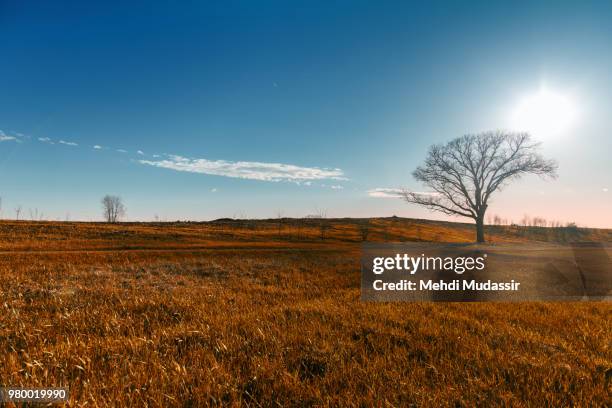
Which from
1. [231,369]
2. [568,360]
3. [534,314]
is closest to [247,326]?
[231,369]

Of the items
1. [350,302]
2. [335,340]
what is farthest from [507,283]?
[335,340]

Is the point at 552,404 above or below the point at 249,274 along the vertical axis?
above

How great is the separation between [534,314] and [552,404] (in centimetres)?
502

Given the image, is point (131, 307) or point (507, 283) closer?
point (131, 307)

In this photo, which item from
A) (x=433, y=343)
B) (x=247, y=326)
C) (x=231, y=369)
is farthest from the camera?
(x=247, y=326)

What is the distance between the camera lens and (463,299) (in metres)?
9.39

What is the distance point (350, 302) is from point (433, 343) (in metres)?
3.28

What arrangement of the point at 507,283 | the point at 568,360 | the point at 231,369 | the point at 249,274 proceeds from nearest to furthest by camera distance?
the point at 231,369 < the point at 568,360 < the point at 507,283 < the point at 249,274

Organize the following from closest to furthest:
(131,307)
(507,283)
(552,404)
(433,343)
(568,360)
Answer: (552,404)
(568,360)
(433,343)
(131,307)
(507,283)

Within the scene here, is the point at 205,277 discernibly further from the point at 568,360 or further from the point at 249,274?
the point at 568,360

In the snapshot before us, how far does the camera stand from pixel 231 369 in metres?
3.93

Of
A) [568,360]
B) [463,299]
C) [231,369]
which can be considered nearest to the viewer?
[231,369]

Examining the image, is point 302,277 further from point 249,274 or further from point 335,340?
point 335,340

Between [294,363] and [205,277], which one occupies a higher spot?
[294,363]
